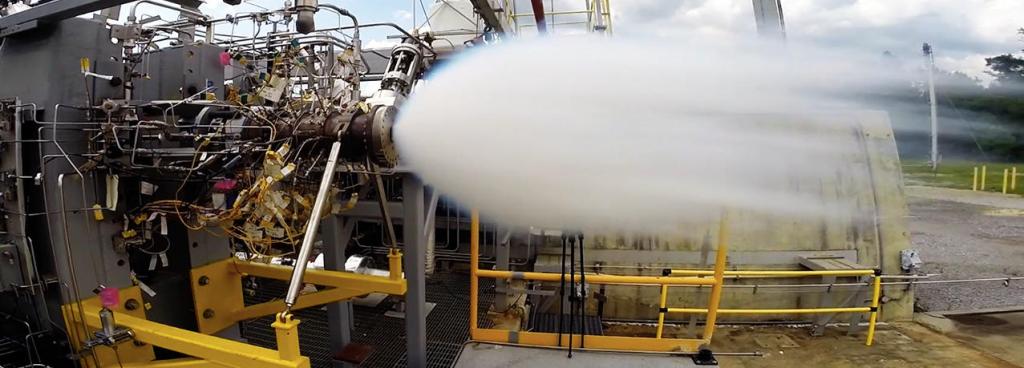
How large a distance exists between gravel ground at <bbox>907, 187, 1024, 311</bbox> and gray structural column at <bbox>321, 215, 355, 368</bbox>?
7746mm

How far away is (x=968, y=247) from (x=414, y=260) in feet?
45.8

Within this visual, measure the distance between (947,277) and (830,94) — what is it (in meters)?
9.06

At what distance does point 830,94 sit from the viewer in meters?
3.53

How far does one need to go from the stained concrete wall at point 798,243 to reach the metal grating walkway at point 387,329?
1.38m

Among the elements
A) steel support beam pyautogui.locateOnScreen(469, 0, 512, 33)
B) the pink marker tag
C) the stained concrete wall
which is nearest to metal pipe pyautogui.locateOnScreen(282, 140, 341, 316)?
the pink marker tag

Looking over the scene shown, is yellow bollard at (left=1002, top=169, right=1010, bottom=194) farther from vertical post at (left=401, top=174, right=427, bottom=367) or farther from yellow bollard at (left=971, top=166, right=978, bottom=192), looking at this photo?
vertical post at (left=401, top=174, right=427, bottom=367)

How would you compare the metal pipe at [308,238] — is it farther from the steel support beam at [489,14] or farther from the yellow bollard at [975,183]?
the yellow bollard at [975,183]

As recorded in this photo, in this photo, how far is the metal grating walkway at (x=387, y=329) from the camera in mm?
5105

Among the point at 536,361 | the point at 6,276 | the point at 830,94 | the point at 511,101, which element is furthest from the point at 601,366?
the point at 6,276

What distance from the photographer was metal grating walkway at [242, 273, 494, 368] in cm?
511

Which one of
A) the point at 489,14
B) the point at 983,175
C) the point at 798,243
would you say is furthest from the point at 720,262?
the point at 983,175

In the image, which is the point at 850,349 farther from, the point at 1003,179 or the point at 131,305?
the point at 1003,179

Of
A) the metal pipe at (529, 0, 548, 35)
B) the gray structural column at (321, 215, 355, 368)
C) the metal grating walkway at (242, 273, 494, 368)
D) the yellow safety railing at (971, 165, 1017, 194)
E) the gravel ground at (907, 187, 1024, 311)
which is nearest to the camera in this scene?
the gray structural column at (321, 215, 355, 368)

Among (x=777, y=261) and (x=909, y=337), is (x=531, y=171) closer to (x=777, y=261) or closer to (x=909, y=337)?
(x=777, y=261)
